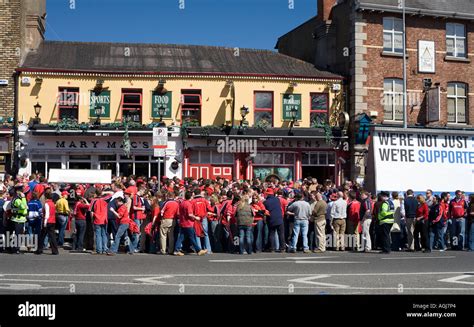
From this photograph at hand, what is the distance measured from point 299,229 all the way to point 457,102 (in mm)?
18320

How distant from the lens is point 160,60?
108ft

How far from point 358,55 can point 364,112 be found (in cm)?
285

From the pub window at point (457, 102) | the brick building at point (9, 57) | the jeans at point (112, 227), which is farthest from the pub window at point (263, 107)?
the jeans at point (112, 227)

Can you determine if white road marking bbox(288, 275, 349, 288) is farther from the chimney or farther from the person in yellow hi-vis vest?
the chimney

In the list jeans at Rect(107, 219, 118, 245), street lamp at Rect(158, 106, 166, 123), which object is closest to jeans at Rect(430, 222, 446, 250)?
jeans at Rect(107, 219, 118, 245)

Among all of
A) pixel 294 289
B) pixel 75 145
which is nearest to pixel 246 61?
pixel 75 145

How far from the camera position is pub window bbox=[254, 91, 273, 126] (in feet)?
106

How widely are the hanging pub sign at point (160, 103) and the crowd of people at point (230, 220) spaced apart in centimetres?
Result: 1033

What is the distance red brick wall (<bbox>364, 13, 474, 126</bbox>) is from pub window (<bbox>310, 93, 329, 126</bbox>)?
203 cm

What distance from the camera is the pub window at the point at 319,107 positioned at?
32812mm

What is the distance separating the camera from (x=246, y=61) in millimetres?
34125

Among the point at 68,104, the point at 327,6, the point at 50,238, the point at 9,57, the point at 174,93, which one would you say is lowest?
the point at 50,238

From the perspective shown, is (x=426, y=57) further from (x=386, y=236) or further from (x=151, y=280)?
(x=151, y=280)

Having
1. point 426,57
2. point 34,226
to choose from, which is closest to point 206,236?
point 34,226
